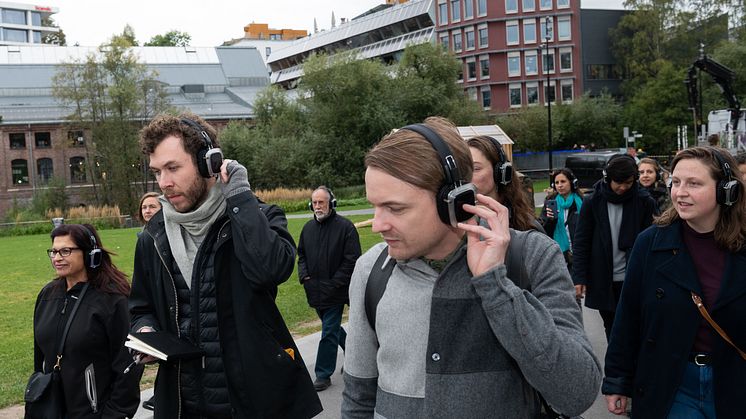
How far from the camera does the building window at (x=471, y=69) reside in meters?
75.0

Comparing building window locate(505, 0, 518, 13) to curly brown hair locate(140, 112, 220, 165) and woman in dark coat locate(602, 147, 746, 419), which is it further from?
curly brown hair locate(140, 112, 220, 165)

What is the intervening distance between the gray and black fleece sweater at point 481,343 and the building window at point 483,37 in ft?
241

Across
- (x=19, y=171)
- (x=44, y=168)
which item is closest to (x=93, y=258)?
(x=44, y=168)

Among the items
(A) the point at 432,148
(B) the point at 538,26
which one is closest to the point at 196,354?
(A) the point at 432,148

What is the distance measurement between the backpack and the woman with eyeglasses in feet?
8.16

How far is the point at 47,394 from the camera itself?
446 cm

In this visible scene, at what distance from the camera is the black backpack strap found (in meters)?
2.33

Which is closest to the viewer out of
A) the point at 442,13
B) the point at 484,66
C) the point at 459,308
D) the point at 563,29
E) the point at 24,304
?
the point at 459,308

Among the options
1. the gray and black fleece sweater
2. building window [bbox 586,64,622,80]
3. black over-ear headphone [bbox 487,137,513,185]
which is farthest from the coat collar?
building window [bbox 586,64,622,80]

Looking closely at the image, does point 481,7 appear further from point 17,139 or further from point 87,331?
point 87,331

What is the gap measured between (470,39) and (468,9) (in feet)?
9.50

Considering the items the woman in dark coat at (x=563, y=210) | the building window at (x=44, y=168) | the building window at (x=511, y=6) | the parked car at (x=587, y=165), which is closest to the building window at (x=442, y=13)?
the building window at (x=511, y=6)

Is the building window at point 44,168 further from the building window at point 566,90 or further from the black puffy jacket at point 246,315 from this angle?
the black puffy jacket at point 246,315

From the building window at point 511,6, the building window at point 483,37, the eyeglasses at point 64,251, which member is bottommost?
the eyeglasses at point 64,251
